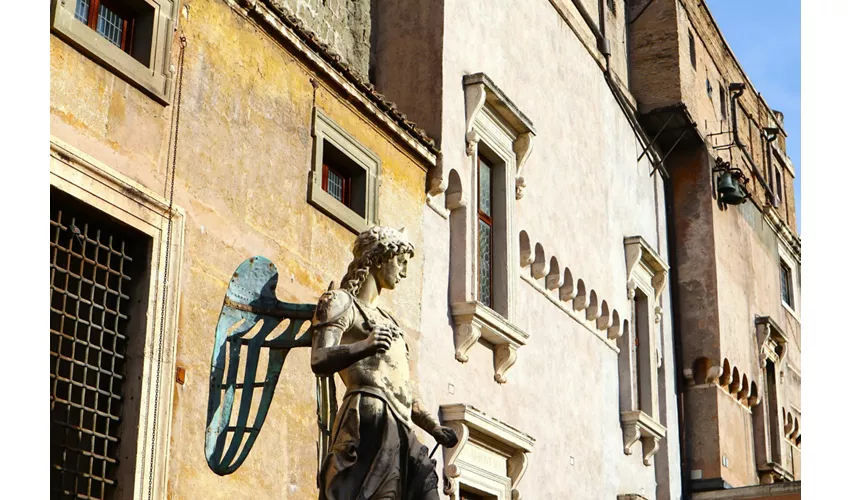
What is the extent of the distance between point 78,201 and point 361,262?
179cm

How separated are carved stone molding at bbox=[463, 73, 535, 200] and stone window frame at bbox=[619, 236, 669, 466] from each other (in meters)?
3.66

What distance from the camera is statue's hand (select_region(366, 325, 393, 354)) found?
747 centimetres

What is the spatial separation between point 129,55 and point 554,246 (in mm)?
7215

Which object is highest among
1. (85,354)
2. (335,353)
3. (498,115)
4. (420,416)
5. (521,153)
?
(498,115)

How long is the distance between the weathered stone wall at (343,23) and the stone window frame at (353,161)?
4.63 ft

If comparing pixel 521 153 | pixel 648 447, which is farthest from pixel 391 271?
pixel 648 447

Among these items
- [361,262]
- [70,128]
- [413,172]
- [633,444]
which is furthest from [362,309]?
[633,444]

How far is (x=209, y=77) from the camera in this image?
960 centimetres

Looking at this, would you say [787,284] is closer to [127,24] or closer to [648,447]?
[648,447]

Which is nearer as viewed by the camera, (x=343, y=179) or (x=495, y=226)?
(x=343, y=179)

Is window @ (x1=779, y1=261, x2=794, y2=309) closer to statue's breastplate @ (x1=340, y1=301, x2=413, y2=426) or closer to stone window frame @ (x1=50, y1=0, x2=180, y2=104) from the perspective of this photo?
stone window frame @ (x1=50, y1=0, x2=180, y2=104)

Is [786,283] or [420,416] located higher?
[786,283]

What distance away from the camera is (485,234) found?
13.6 m
